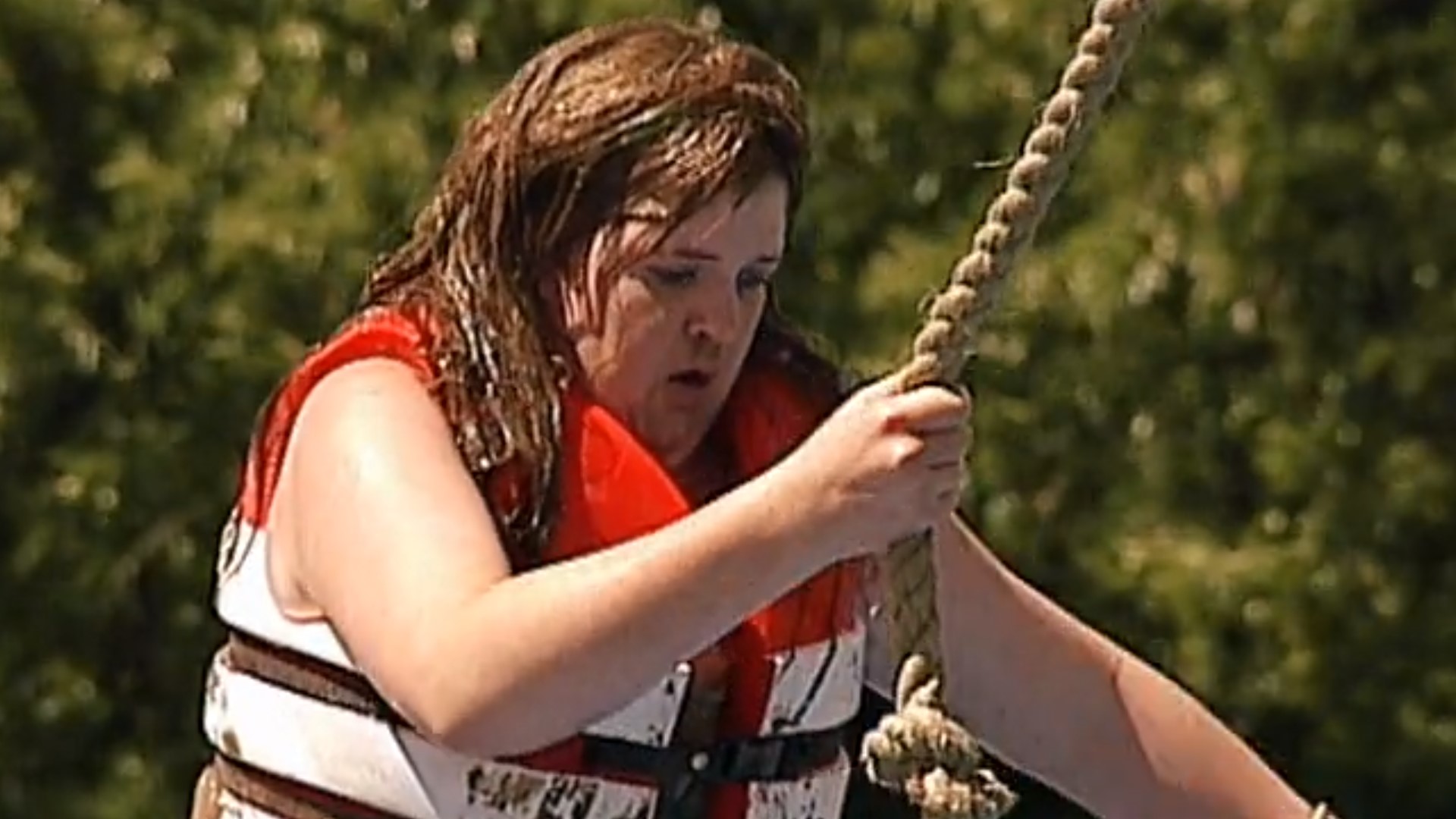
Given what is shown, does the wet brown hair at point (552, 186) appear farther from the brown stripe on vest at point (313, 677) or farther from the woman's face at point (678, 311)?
the brown stripe on vest at point (313, 677)

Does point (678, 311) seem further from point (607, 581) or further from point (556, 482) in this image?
point (607, 581)

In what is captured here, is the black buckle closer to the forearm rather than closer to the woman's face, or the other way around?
the woman's face

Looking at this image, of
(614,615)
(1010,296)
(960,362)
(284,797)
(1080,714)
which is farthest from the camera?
(1010,296)

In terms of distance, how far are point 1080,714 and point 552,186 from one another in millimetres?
586

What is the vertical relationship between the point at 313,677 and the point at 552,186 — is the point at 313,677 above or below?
below

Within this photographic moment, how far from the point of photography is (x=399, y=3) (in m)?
4.76

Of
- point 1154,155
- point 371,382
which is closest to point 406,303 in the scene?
point 371,382

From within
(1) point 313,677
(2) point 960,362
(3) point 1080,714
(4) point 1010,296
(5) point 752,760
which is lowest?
(4) point 1010,296

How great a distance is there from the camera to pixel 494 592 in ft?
7.79

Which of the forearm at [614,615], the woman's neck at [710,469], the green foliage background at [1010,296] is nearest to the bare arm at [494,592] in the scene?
the forearm at [614,615]

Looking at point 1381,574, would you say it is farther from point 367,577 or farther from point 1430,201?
point 367,577

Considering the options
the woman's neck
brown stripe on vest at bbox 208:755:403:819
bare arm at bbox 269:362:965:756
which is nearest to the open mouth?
the woman's neck

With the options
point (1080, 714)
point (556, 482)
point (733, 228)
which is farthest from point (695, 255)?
point (1080, 714)

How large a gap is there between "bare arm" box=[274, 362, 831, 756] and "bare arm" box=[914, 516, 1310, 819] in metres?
0.49
